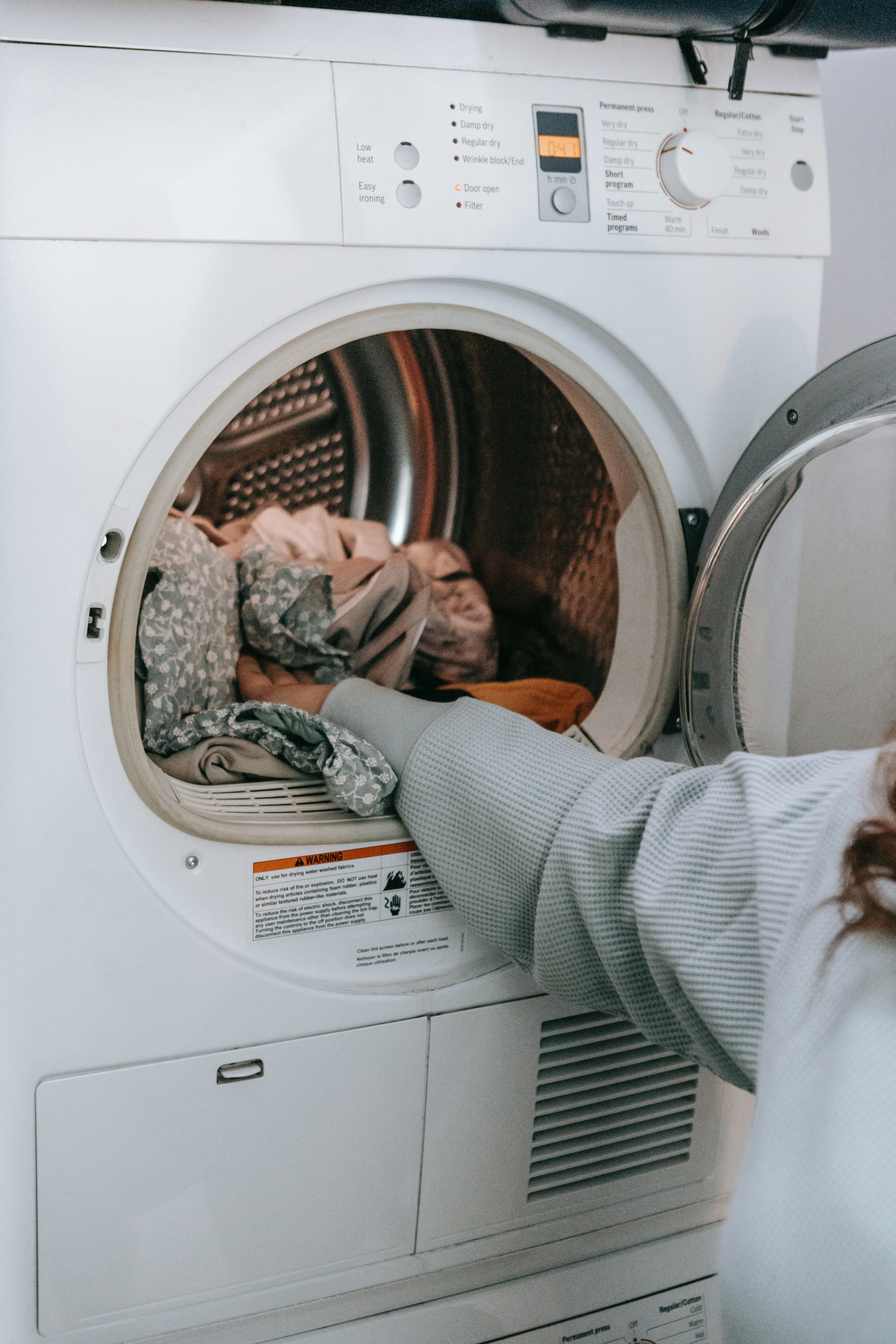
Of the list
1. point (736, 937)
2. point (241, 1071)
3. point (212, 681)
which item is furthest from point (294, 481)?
point (736, 937)

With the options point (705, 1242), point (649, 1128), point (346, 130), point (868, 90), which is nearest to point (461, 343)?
point (346, 130)

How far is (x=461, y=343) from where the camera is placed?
1.21m

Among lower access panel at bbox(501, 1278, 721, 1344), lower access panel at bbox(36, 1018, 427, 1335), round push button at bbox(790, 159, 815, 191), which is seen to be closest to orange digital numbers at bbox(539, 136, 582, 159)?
Answer: round push button at bbox(790, 159, 815, 191)

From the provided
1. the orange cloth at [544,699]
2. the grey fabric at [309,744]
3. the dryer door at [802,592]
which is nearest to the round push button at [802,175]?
the dryer door at [802,592]

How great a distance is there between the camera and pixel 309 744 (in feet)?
3.07

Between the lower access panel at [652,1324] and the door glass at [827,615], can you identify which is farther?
the lower access panel at [652,1324]

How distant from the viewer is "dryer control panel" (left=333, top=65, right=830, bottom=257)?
0.81 metres

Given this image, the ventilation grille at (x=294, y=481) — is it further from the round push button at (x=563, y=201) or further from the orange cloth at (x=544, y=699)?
the round push button at (x=563, y=201)

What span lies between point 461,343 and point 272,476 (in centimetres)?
26

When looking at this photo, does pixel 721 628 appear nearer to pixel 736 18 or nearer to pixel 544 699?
pixel 544 699

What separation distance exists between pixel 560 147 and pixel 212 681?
556 mm

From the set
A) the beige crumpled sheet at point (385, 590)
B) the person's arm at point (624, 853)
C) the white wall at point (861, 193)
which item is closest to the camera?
the person's arm at point (624, 853)

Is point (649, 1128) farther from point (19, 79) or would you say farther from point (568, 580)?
point (19, 79)

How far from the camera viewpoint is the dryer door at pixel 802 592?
34.2 inches
